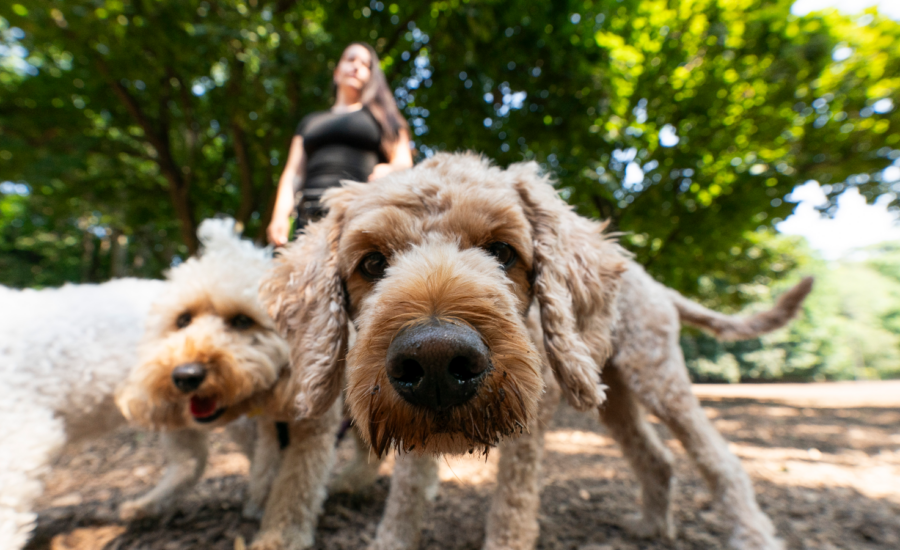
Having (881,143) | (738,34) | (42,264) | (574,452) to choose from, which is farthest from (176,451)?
(42,264)

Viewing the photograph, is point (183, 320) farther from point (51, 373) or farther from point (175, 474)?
point (175, 474)

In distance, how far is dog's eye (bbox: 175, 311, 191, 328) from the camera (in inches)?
77.7

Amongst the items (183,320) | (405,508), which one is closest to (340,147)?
(183,320)

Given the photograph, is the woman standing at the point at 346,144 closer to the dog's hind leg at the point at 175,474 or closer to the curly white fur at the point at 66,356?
the curly white fur at the point at 66,356

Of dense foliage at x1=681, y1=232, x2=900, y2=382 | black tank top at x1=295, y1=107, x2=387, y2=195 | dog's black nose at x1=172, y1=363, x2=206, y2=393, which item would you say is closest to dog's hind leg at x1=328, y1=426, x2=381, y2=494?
dog's black nose at x1=172, y1=363, x2=206, y2=393

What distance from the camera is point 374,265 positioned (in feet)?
4.95

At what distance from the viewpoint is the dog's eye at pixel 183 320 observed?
197cm

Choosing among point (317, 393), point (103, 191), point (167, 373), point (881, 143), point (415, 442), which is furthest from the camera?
point (103, 191)

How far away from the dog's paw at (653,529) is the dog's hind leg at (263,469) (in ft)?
7.09

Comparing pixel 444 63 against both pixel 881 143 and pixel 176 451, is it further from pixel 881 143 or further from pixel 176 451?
pixel 881 143

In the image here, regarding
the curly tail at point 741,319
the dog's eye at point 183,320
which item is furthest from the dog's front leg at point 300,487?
the curly tail at point 741,319

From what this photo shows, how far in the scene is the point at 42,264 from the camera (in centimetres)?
1933

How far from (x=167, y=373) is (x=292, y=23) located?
5.98m

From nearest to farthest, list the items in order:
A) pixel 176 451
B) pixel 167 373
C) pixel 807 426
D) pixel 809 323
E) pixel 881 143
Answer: pixel 167 373, pixel 176 451, pixel 881 143, pixel 807 426, pixel 809 323
